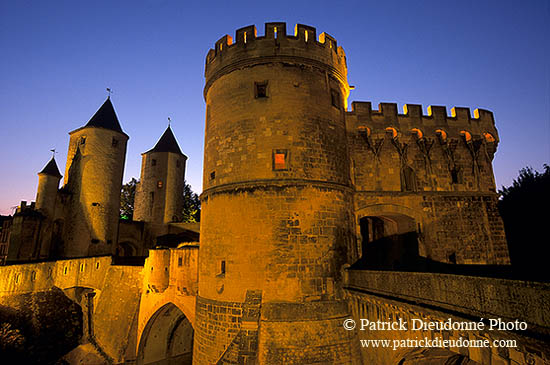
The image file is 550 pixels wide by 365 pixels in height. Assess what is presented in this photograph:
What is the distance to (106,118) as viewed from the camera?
24047 millimetres

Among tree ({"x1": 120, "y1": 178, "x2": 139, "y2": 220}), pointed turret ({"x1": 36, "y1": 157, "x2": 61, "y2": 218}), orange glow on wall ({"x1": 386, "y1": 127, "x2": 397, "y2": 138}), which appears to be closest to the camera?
orange glow on wall ({"x1": 386, "y1": 127, "x2": 397, "y2": 138})

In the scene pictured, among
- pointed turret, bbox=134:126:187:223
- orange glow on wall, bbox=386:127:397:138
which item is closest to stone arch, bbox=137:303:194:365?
pointed turret, bbox=134:126:187:223

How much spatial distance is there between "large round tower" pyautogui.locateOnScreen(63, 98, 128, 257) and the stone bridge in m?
2.68

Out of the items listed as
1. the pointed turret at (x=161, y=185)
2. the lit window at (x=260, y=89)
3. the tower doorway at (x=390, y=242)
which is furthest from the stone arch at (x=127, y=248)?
the lit window at (x=260, y=89)

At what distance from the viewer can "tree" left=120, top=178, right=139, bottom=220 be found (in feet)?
116

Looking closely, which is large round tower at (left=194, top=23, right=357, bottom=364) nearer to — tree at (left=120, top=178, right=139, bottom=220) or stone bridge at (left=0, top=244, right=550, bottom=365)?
stone bridge at (left=0, top=244, right=550, bottom=365)

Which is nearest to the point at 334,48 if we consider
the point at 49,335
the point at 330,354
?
the point at 330,354

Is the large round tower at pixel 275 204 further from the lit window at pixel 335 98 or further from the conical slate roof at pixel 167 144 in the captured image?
the conical slate roof at pixel 167 144

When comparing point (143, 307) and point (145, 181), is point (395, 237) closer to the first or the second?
point (143, 307)

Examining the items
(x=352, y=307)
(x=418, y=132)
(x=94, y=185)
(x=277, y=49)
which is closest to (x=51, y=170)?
(x=94, y=185)

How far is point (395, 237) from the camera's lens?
12.5m

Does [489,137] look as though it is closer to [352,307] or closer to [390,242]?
[390,242]

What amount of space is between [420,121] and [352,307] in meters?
8.24

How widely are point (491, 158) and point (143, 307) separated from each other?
17335 mm
